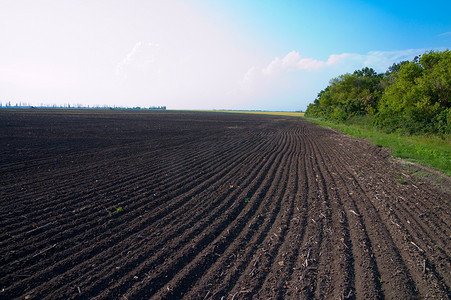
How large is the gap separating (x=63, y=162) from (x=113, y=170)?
9.71ft

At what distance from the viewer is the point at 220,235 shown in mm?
4242

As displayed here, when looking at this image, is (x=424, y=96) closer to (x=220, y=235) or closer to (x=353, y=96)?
(x=220, y=235)

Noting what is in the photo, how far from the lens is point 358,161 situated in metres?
10.7

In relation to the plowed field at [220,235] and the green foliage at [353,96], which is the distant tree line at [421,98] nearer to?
the green foliage at [353,96]

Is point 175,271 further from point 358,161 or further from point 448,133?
point 448,133

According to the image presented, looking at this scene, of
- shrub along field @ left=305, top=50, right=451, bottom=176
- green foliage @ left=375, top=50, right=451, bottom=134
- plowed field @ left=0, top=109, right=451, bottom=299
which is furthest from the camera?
green foliage @ left=375, top=50, right=451, bottom=134

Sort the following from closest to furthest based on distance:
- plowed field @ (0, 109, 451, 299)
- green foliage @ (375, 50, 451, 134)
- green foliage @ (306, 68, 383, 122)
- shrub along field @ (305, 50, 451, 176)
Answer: plowed field @ (0, 109, 451, 299)
shrub along field @ (305, 50, 451, 176)
green foliage @ (375, 50, 451, 134)
green foliage @ (306, 68, 383, 122)

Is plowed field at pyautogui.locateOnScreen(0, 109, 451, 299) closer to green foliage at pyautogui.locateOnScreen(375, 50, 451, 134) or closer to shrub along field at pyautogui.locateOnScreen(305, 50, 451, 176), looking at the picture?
shrub along field at pyautogui.locateOnScreen(305, 50, 451, 176)

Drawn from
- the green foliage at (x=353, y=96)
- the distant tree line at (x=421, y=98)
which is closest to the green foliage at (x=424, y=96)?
the distant tree line at (x=421, y=98)

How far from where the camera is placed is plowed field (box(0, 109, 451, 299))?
9.87ft

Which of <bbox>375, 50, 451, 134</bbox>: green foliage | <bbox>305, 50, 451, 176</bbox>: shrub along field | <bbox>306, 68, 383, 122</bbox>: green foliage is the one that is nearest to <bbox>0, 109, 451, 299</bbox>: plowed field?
<bbox>305, 50, 451, 176</bbox>: shrub along field

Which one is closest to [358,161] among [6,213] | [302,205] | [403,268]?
[302,205]

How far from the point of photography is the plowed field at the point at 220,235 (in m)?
3.01

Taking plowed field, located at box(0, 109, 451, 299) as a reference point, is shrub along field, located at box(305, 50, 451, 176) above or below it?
above
